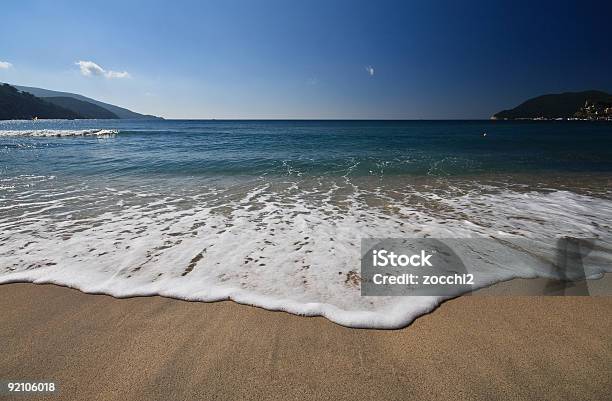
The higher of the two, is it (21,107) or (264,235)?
(21,107)

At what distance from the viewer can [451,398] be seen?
1.96 m

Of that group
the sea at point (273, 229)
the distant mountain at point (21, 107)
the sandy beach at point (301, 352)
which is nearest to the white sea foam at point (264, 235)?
the sea at point (273, 229)

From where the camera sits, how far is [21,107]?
5231 inches

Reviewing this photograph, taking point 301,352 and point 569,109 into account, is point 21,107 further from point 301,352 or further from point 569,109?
point 569,109

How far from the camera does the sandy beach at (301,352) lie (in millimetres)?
2047

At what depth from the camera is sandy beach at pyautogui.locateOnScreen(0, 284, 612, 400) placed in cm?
205

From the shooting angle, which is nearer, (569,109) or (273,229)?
(273,229)

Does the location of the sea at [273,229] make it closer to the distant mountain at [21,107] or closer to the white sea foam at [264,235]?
the white sea foam at [264,235]

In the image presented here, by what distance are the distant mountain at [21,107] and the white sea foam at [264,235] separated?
569 ft

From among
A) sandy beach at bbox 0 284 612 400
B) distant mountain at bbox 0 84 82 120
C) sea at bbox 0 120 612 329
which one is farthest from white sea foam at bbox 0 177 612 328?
distant mountain at bbox 0 84 82 120

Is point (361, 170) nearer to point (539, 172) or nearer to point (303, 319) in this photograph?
point (539, 172)

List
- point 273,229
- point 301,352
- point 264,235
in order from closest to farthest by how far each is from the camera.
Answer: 1. point 301,352
2. point 264,235
3. point 273,229

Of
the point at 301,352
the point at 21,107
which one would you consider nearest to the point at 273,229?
the point at 301,352

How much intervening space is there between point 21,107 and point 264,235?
189742 millimetres
